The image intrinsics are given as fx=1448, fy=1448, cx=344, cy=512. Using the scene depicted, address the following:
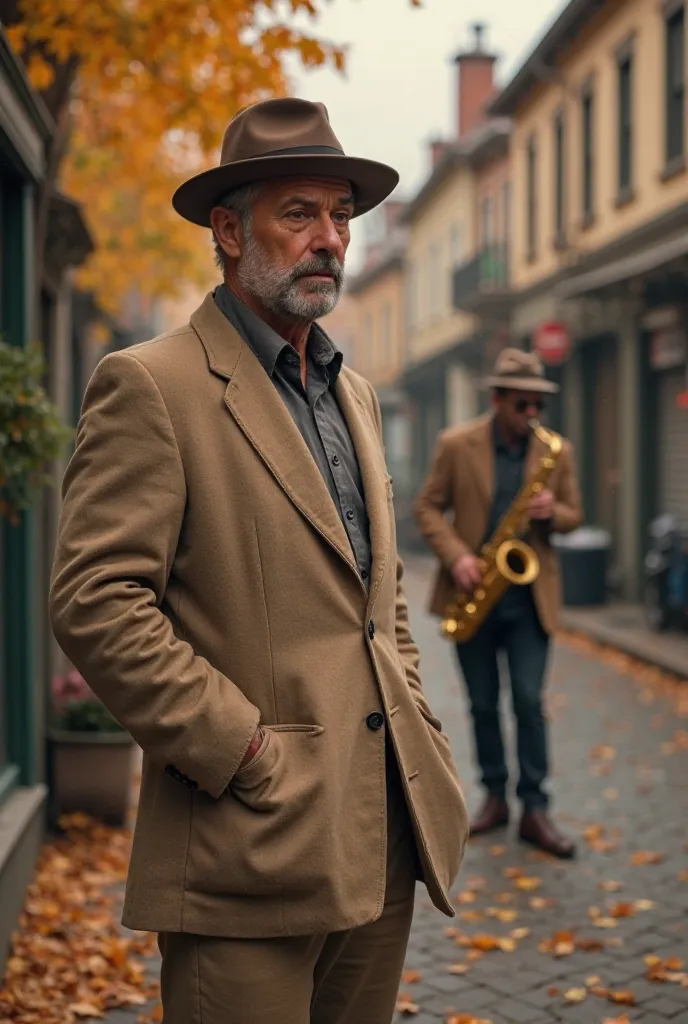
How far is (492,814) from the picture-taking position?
7.10 metres

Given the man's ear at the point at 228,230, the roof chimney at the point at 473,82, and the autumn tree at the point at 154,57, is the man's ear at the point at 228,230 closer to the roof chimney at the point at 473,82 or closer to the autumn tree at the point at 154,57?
the autumn tree at the point at 154,57

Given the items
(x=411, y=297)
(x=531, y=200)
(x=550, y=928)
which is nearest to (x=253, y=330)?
(x=550, y=928)

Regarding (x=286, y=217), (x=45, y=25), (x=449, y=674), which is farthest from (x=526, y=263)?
(x=286, y=217)

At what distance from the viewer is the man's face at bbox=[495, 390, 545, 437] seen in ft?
22.6

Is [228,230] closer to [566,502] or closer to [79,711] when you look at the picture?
[566,502]

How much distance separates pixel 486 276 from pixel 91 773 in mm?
22174

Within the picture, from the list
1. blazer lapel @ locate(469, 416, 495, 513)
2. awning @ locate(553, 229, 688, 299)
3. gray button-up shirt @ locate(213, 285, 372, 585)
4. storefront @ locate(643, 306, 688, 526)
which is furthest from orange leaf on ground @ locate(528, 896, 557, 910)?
storefront @ locate(643, 306, 688, 526)

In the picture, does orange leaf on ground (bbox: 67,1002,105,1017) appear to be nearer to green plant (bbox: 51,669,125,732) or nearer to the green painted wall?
the green painted wall

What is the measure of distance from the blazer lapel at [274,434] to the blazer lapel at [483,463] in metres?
4.06

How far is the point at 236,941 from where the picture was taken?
2.78 m

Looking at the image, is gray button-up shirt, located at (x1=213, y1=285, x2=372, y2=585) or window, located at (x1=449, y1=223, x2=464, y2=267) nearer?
gray button-up shirt, located at (x1=213, y1=285, x2=372, y2=585)

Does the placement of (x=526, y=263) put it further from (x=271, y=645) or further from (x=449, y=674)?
(x=271, y=645)

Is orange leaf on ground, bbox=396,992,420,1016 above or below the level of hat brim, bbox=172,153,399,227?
below

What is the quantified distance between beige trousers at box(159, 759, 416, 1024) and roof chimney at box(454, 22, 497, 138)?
110ft
